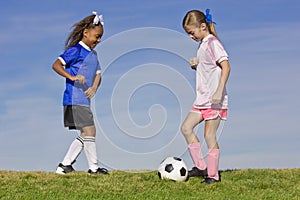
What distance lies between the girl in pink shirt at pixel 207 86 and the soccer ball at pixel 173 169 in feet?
0.94

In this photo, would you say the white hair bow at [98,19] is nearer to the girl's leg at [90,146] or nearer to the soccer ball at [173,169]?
the girl's leg at [90,146]

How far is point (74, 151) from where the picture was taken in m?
10.2

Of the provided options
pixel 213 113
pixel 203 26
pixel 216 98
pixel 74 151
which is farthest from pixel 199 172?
pixel 203 26

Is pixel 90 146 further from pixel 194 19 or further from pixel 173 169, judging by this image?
pixel 194 19

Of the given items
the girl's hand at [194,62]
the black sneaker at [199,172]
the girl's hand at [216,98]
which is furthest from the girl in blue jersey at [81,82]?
the girl's hand at [216,98]

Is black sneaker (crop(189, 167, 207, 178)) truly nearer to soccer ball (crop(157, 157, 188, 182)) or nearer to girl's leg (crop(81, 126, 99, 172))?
soccer ball (crop(157, 157, 188, 182))

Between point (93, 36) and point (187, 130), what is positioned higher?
point (93, 36)

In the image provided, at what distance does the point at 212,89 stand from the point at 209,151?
92 cm

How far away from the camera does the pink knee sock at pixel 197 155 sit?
9.34m

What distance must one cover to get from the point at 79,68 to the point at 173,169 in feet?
7.72

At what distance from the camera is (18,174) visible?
10289 mm

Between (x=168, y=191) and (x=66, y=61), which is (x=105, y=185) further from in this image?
(x=66, y=61)

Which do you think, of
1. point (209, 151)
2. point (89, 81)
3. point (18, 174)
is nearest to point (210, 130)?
point (209, 151)

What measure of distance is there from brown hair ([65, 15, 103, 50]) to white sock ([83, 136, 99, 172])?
1629 millimetres
